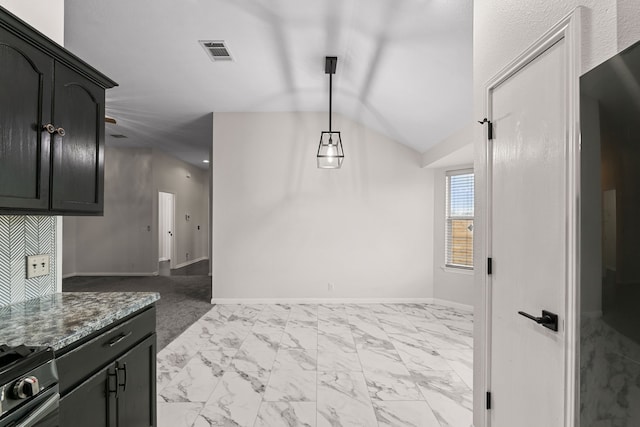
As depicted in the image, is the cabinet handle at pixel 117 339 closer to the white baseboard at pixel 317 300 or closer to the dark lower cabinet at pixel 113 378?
the dark lower cabinet at pixel 113 378

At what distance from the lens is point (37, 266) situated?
67.2 inches

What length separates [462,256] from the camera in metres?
4.77

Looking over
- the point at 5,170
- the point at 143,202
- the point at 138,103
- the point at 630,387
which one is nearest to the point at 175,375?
the point at 5,170

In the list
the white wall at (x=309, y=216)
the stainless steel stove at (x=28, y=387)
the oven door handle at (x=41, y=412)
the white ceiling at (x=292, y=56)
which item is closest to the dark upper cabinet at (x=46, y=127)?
the stainless steel stove at (x=28, y=387)

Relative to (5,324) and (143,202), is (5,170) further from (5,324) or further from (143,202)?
(143,202)

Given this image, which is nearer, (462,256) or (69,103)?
(69,103)

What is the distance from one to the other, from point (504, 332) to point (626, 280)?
0.96 meters

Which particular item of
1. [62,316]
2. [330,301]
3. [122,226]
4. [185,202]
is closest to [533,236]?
[62,316]

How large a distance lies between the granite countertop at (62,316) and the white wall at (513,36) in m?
2.01

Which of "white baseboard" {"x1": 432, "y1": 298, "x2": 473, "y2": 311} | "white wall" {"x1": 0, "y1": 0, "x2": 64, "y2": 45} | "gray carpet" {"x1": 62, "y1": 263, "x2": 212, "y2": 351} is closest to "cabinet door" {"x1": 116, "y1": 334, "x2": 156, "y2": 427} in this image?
"gray carpet" {"x1": 62, "y1": 263, "x2": 212, "y2": 351}

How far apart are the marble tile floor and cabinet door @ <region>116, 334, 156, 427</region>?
0.47 meters

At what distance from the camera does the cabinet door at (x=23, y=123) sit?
126cm

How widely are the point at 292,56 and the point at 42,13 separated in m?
2.11

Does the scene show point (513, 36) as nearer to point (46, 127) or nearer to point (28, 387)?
point (46, 127)
